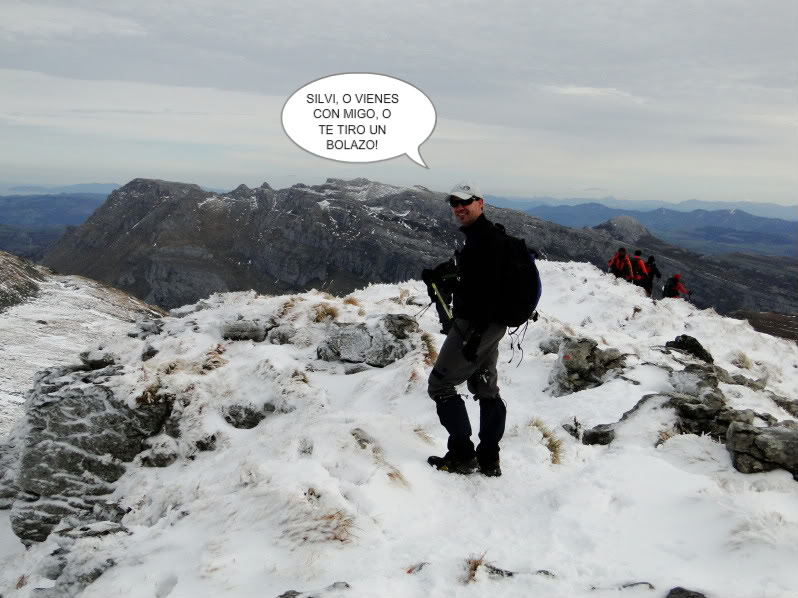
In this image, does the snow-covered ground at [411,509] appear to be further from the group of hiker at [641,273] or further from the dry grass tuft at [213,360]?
the group of hiker at [641,273]

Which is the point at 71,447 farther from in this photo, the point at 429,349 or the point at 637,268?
the point at 637,268

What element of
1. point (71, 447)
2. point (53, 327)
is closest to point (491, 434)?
point (71, 447)

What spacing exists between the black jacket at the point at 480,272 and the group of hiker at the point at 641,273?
21.8 m

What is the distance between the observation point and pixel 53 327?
A: 50.6 feet

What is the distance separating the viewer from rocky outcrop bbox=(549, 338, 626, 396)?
33.0ft

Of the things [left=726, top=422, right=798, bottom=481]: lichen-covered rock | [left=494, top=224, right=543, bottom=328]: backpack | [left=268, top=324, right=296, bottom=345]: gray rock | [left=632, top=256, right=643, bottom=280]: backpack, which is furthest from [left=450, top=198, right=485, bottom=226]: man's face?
[left=632, top=256, right=643, bottom=280]: backpack

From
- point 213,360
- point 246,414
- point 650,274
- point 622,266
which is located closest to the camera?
point 246,414

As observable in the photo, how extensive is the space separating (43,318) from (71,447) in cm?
1018

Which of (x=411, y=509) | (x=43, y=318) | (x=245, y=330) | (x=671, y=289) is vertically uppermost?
(x=671, y=289)

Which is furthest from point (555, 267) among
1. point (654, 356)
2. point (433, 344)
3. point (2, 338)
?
point (2, 338)

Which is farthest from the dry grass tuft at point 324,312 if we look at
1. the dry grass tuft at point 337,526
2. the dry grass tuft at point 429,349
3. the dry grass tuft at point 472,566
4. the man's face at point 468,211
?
the dry grass tuft at point 472,566

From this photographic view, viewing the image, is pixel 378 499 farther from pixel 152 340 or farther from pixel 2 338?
pixel 2 338

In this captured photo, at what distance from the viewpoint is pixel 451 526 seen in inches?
204

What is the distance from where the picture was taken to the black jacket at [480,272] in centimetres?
552
